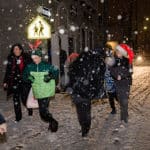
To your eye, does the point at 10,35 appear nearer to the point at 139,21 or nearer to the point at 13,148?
the point at 13,148

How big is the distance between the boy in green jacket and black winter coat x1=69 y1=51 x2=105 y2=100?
496 millimetres

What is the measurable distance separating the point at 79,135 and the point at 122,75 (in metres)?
1.79

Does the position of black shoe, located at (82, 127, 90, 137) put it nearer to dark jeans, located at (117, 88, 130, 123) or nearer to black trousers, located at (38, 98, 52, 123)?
black trousers, located at (38, 98, 52, 123)

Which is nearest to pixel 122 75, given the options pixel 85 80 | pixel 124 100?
pixel 124 100

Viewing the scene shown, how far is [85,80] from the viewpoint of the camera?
870 cm

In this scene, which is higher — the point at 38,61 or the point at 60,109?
the point at 38,61

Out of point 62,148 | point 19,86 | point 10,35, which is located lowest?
point 62,148

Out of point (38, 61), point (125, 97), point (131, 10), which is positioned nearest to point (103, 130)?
point (125, 97)

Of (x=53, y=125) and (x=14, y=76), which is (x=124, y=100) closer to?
(x=53, y=125)

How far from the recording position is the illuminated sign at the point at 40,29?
14.7 meters

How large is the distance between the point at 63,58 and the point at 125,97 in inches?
312

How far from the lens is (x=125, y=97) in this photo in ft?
33.2

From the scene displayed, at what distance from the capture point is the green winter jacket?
905 cm

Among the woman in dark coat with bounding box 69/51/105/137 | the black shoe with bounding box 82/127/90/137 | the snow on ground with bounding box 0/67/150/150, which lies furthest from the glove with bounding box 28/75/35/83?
the black shoe with bounding box 82/127/90/137
